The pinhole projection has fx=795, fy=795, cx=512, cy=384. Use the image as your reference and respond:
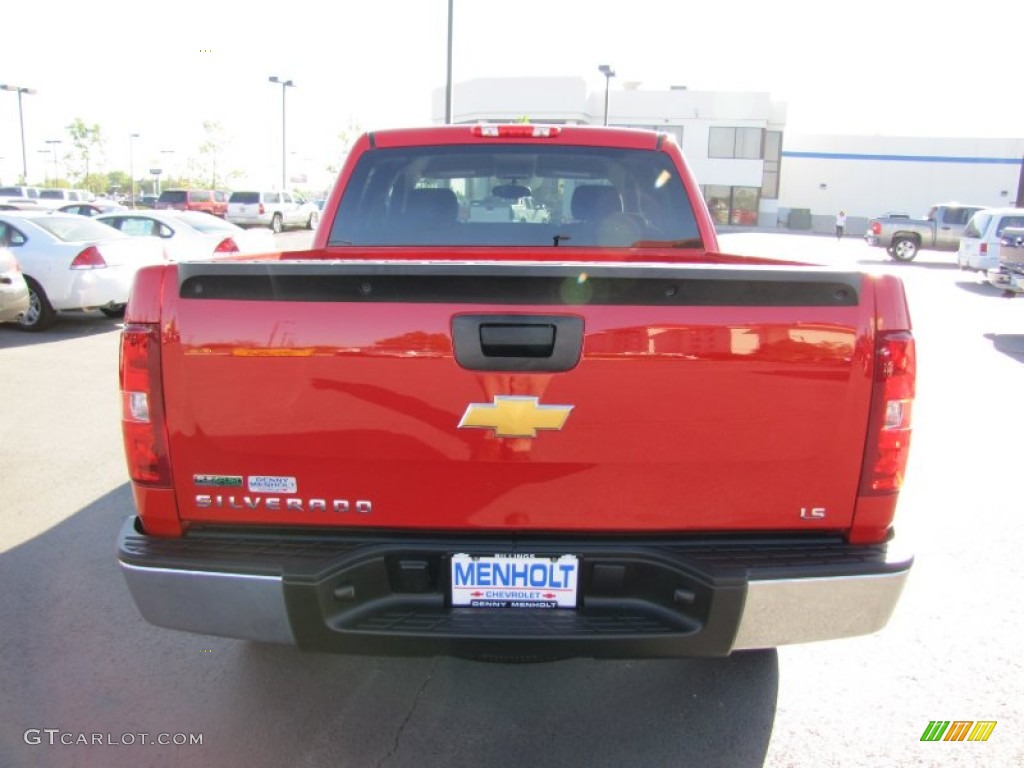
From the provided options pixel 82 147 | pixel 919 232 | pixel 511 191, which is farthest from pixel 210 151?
pixel 511 191

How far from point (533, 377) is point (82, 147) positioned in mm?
83828

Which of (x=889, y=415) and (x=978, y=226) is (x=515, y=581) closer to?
(x=889, y=415)

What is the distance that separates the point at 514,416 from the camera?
2166mm

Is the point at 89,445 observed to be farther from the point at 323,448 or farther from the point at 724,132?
the point at 724,132

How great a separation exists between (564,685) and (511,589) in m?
0.98

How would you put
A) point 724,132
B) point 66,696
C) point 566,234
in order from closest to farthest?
point 66,696, point 566,234, point 724,132

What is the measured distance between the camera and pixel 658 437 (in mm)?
2193

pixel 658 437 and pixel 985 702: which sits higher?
pixel 658 437

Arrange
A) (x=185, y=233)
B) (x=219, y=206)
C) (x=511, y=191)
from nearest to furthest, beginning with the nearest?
(x=511, y=191) → (x=185, y=233) → (x=219, y=206)

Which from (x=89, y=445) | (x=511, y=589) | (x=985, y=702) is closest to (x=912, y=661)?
(x=985, y=702)

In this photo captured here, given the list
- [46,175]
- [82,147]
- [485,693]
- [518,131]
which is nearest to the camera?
[485,693]

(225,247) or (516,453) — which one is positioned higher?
(516,453)

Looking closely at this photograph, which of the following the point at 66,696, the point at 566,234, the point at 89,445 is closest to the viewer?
the point at 66,696

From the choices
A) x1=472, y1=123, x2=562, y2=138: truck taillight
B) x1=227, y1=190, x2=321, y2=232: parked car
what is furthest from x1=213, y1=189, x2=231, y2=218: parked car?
x1=472, y1=123, x2=562, y2=138: truck taillight
